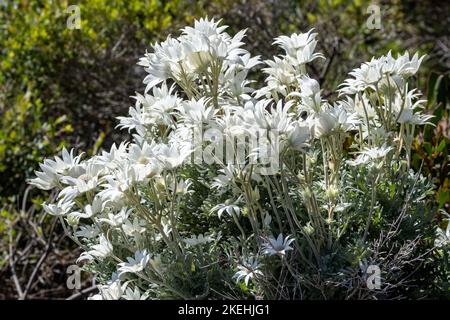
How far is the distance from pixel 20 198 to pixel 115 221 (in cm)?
298

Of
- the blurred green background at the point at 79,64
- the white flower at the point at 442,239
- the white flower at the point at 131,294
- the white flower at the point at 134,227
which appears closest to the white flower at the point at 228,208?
the white flower at the point at 134,227

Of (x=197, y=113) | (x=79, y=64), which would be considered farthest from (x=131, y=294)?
(x=79, y=64)

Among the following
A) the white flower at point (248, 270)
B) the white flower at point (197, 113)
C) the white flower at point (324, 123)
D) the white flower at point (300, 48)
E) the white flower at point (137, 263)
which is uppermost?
the white flower at point (300, 48)

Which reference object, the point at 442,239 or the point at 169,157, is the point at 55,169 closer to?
the point at 169,157

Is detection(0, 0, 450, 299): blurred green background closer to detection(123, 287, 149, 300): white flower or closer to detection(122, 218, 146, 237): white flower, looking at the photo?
detection(122, 218, 146, 237): white flower

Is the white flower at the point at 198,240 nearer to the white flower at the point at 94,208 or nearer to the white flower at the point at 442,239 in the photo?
the white flower at the point at 94,208

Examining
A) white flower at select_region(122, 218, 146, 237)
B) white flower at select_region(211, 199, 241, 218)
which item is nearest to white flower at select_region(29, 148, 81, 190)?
white flower at select_region(122, 218, 146, 237)

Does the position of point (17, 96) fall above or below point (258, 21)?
below

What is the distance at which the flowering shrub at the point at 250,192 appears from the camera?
7.74ft

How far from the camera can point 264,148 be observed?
2.25m

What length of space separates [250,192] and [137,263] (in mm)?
413

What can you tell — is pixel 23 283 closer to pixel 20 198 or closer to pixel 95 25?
pixel 20 198

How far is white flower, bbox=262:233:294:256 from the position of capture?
2322 millimetres
